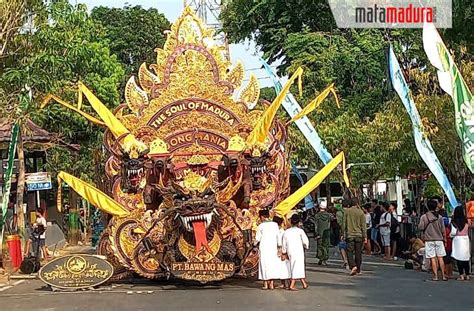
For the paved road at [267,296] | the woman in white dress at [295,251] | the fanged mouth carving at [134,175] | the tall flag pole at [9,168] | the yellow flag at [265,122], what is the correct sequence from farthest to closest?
the tall flag pole at [9,168]
the yellow flag at [265,122]
the fanged mouth carving at [134,175]
the woman in white dress at [295,251]
the paved road at [267,296]

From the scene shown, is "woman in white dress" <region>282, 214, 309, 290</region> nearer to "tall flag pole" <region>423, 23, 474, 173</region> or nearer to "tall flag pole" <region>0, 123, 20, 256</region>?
"tall flag pole" <region>423, 23, 474, 173</region>

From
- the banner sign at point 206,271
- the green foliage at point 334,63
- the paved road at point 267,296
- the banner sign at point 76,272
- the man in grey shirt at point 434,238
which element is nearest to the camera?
the paved road at point 267,296

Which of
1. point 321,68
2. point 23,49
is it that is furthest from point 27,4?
point 321,68

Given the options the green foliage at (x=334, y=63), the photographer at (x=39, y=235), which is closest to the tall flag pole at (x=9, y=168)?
the photographer at (x=39, y=235)

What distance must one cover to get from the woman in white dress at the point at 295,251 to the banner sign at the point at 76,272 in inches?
141

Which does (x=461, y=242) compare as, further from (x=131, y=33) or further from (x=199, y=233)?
(x=131, y=33)

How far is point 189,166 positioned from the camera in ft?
59.8

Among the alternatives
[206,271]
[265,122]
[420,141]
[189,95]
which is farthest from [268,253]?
[420,141]

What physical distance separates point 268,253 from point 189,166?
9.31 ft

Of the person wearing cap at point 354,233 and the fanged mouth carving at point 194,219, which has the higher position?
the fanged mouth carving at point 194,219

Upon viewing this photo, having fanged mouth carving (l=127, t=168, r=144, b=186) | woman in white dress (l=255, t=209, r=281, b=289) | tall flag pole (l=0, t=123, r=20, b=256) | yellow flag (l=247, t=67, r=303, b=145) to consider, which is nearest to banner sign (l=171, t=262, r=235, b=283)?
woman in white dress (l=255, t=209, r=281, b=289)

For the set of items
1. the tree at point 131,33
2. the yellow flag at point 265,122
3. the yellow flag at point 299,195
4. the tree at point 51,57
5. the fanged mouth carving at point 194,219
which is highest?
the tree at point 131,33

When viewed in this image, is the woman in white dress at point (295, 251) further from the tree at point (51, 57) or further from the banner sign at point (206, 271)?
the tree at point (51, 57)

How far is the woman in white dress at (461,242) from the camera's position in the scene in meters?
16.7
